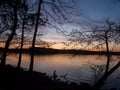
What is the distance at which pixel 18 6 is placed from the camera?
48.5 ft

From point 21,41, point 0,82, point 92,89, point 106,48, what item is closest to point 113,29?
point 92,89

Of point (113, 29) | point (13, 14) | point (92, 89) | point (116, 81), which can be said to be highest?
point (13, 14)

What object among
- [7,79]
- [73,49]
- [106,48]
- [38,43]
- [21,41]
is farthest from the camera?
[21,41]

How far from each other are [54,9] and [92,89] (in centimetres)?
600

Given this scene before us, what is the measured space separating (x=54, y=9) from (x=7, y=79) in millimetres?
5756

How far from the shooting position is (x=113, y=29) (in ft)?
41.4

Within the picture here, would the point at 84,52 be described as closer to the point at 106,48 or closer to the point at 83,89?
the point at 83,89

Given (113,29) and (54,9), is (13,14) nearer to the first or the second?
(54,9)

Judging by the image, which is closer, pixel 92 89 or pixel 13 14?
pixel 92 89

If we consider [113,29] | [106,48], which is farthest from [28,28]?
[113,29]

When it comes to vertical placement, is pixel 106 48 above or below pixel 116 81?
above

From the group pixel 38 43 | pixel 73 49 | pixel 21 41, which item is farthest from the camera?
pixel 21 41

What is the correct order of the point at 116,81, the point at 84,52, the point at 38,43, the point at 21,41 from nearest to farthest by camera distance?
the point at 84,52 → the point at 38,43 → the point at 21,41 → the point at 116,81

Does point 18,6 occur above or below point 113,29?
above
